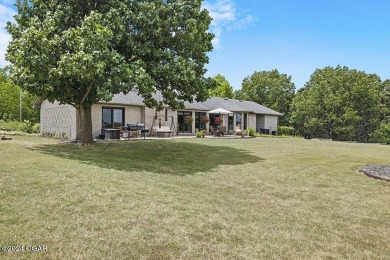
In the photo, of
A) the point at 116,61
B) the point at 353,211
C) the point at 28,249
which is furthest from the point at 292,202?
the point at 116,61

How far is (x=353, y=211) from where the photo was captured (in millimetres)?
6867

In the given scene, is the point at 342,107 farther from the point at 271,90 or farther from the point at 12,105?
the point at 12,105

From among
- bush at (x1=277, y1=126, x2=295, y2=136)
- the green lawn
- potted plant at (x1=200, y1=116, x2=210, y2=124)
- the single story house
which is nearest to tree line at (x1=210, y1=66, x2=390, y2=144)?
bush at (x1=277, y1=126, x2=295, y2=136)

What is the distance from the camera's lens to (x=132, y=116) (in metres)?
27.3

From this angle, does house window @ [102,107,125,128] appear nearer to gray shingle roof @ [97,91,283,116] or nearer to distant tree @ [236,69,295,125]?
gray shingle roof @ [97,91,283,116]

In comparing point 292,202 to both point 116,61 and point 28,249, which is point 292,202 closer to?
point 28,249

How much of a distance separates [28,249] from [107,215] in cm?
160

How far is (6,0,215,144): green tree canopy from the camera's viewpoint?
12180 mm

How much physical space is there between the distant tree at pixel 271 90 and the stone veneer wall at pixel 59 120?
40.7m

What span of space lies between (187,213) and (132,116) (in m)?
22.1

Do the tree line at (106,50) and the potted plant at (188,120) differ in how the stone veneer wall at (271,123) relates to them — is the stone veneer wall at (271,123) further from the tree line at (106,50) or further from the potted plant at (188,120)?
the tree line at (106,50)

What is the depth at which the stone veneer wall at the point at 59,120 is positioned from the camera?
24.9 meters

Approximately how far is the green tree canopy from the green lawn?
4014 mm

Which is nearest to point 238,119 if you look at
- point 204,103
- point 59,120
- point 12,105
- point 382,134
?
point 204,103
